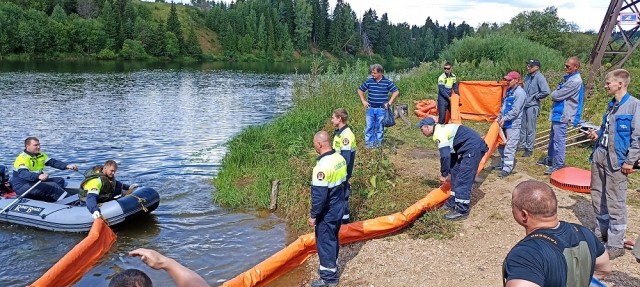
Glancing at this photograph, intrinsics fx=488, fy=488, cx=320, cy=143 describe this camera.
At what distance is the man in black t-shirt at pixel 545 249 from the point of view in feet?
7.63

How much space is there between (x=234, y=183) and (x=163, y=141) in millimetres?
5881

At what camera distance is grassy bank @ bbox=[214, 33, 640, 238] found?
756cm

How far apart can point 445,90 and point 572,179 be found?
4.81 metres

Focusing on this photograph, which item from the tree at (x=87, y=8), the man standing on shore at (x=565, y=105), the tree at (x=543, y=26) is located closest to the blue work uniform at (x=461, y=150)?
the man standing on shore at (x=565, y=105)

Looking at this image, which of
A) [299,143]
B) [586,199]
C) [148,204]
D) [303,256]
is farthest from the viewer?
[299,143]

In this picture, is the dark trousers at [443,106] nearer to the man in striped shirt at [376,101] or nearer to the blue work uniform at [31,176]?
the man in striped shirt at [376,101]

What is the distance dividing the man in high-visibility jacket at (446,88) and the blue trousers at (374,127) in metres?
2.96

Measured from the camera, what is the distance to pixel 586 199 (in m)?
7.07

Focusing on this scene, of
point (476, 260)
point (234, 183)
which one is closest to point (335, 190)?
point (476, 260)

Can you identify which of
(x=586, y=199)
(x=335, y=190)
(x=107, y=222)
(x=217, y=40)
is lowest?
(x=107, y=222)

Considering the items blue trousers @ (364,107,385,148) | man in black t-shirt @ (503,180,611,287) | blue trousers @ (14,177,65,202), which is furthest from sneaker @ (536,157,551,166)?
blue trousers @ (14,177,65,202)

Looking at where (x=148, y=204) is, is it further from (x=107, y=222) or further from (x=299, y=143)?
(x=299, y=143)

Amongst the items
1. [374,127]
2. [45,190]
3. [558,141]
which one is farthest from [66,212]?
[558,141]

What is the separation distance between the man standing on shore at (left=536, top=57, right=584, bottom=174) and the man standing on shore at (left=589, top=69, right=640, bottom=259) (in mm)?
2534
